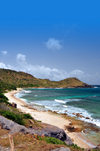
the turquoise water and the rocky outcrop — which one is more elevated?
the rocky outcrop

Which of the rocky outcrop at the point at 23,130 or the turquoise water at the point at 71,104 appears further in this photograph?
the turquoise water at the point at 71,104

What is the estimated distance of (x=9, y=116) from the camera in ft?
44.5

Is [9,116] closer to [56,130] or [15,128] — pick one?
[15,128]

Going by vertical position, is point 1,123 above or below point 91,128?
above

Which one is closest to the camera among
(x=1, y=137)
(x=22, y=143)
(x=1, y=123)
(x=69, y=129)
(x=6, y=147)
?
(x=6, y=147)

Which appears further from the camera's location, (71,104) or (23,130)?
(71,104)

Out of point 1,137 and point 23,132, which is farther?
point 23,132

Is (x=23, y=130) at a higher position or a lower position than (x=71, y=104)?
higher

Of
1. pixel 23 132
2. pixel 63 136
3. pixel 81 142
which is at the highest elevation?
pixel 23 132

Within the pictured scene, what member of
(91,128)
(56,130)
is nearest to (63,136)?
(56,130)

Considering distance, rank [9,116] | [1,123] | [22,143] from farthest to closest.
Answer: [9,116]
[1,123]
[22,143]

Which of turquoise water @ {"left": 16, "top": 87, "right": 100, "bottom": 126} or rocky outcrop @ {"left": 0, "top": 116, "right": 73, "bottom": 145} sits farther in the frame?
turquoise water @ {"left": 16, "top": 87, "right": 100, "bottom": 126}

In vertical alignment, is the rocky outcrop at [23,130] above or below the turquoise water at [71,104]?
above

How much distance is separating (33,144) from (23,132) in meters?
2.49
